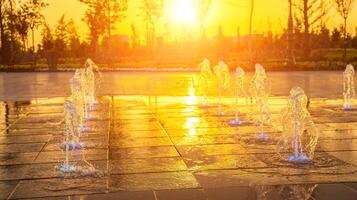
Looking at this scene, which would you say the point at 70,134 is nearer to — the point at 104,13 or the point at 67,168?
the point at 67,168

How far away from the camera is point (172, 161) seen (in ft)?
22.5

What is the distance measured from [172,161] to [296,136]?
1630mm

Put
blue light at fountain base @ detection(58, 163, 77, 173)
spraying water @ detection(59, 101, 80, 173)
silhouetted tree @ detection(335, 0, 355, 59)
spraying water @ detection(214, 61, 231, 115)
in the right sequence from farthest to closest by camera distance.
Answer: silhouetted tree @ detection(335, 0, 355, 59), spraying water @ detection(214, 61, 231, 115), spraying water @ detection(59, 101, 80, 173), blue light at fountain base @ detection(58, 163, 77, 173)

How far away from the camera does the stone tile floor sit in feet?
18.1

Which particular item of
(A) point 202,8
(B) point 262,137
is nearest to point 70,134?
(B) point 262,137

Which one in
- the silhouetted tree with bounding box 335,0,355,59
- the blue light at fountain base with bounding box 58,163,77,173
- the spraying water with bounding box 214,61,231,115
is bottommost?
the blue light at fountain base with bounding box 58,163,77,173

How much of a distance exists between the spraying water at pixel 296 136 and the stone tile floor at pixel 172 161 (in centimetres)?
15

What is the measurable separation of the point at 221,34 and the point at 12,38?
901 inches

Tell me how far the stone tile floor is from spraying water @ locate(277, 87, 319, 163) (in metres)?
0.15

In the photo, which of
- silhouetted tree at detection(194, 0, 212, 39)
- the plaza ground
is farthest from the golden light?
the plaza ground

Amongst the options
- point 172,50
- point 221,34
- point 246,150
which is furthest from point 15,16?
point 246,150

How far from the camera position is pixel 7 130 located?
9.80 m

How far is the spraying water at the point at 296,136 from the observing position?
7.04 m

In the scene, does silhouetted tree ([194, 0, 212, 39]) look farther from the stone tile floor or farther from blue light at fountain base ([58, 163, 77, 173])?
blue light at fountain base ([58, 163, 77, 173])
